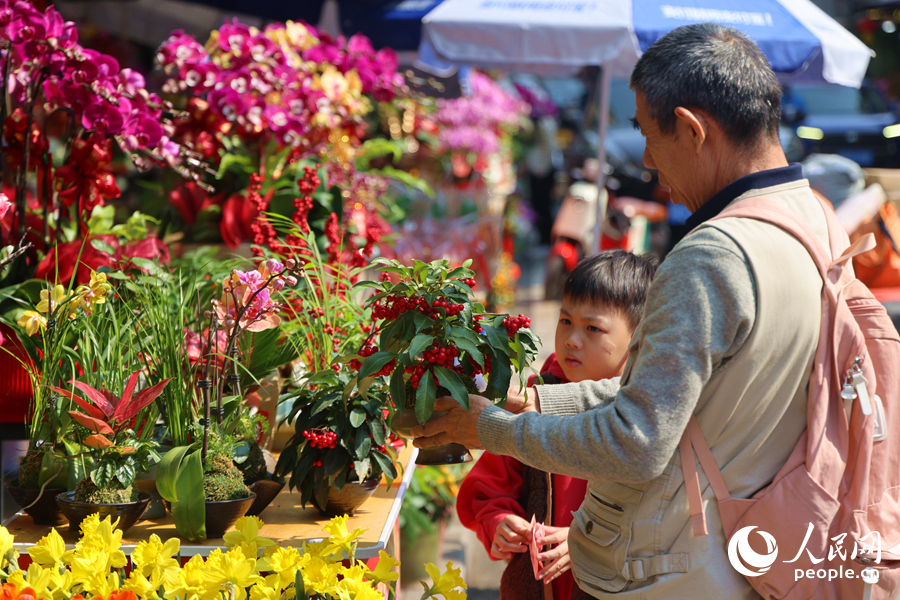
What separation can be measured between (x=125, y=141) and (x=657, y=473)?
147cm

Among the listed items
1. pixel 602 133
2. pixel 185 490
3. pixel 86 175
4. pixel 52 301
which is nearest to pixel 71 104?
pixel 86 175

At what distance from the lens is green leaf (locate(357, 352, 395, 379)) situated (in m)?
1.42

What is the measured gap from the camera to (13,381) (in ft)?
6.03

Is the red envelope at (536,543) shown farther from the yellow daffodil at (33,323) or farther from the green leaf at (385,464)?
the yellow daffodil at (33,323)

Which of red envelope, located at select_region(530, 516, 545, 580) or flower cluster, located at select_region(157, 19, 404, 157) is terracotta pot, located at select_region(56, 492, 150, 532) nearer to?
red envelope, located at select_region(530, 516, 545, 580)

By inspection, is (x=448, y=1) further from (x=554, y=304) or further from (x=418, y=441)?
(x=554, y=304)

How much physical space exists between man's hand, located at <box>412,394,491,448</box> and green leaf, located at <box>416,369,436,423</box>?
0.05 meters

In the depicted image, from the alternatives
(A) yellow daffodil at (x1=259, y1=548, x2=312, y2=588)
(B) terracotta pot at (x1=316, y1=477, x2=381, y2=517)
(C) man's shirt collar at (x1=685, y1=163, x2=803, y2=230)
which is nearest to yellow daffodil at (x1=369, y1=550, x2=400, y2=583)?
(A) yellow daffodil at (x1=259, y1=548, x2=312, y2=588)

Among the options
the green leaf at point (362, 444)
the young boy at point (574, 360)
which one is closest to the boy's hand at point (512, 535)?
the young boy at point (574, 360)

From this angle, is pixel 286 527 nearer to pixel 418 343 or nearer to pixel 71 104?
pixel 418 343

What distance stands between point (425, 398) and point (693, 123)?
2.04ft

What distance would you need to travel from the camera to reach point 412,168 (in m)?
4.89

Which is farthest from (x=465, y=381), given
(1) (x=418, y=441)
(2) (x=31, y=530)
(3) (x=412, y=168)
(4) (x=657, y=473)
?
(3) (x=412, y=168)

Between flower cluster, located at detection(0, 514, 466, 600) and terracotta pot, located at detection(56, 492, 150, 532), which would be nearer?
flower cluster, located at detection(0, 514, 466, 600)
